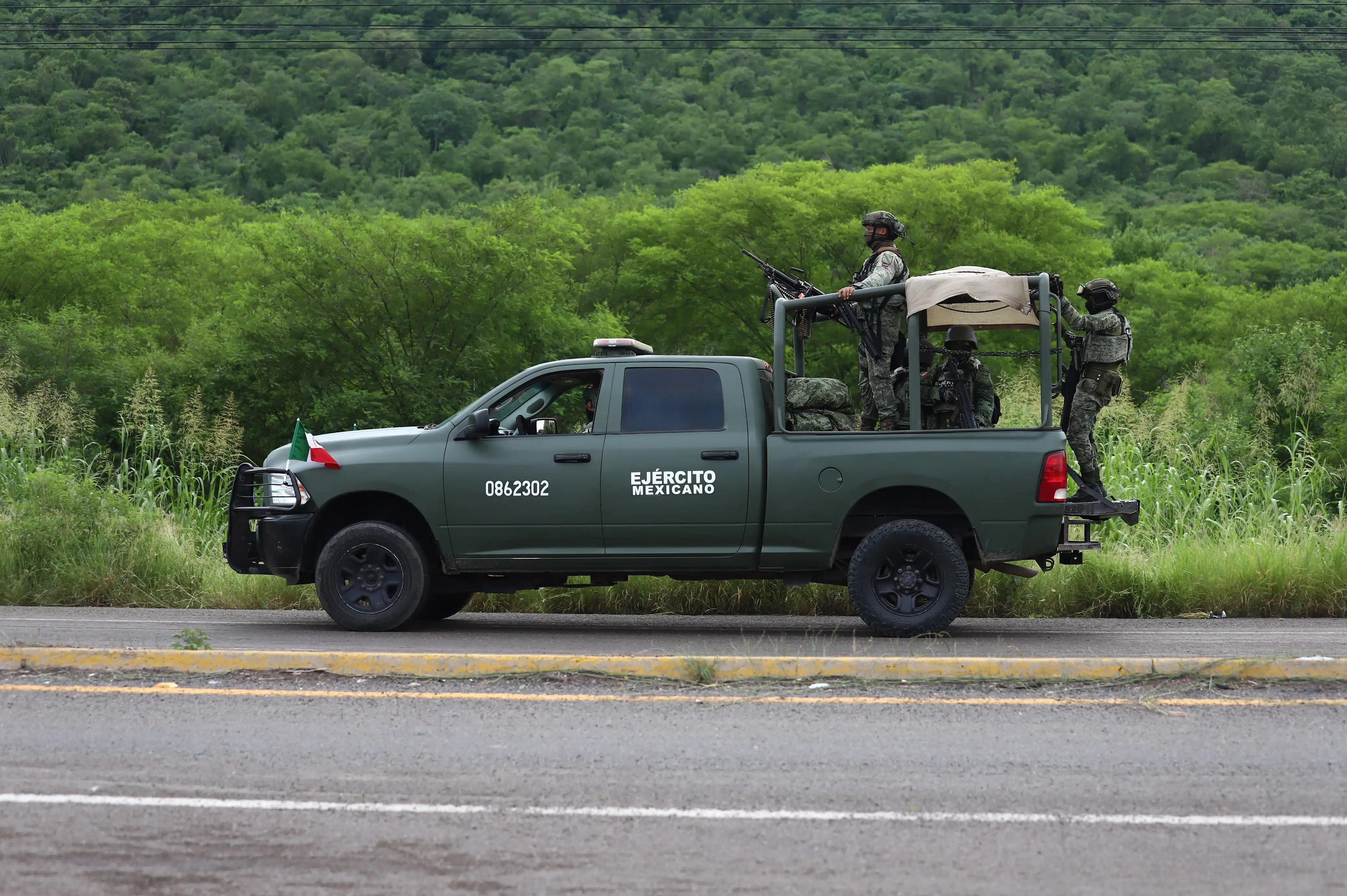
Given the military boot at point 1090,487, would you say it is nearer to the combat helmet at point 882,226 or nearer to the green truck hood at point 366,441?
the combat helmet at point 882,226

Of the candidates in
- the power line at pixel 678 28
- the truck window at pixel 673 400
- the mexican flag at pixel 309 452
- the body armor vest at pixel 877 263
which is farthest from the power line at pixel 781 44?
the truck window at pixel 673 400

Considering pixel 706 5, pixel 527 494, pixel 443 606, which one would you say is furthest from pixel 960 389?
pixel 706 5

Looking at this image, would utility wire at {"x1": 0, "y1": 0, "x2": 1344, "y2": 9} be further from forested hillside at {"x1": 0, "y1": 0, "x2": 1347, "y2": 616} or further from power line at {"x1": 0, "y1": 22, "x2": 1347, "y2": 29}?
power line at {"x1": 0, "y1": 22, "x2": 1347, "y2": 29}

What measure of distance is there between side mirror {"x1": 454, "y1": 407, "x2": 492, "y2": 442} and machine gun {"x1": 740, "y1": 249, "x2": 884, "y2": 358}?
6.51ft

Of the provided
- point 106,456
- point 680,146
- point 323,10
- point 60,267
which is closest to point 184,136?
point 323,10

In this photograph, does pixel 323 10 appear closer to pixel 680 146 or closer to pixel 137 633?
pixel 680 146

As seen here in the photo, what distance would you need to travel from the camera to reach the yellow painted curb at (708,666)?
8.04 meters

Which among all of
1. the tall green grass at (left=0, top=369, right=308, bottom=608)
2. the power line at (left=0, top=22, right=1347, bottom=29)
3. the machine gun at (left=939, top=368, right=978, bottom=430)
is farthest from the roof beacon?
the power line at (left=0, top=22, right=1347, bottom=29)

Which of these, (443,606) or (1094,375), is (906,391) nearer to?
(1094,375)

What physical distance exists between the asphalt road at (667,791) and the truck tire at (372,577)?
7.60 feet

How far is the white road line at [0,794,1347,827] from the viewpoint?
5.50m

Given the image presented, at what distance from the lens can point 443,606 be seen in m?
11.4

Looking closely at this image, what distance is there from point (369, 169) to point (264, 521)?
296ft

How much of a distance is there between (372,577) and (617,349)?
2.33 meters
